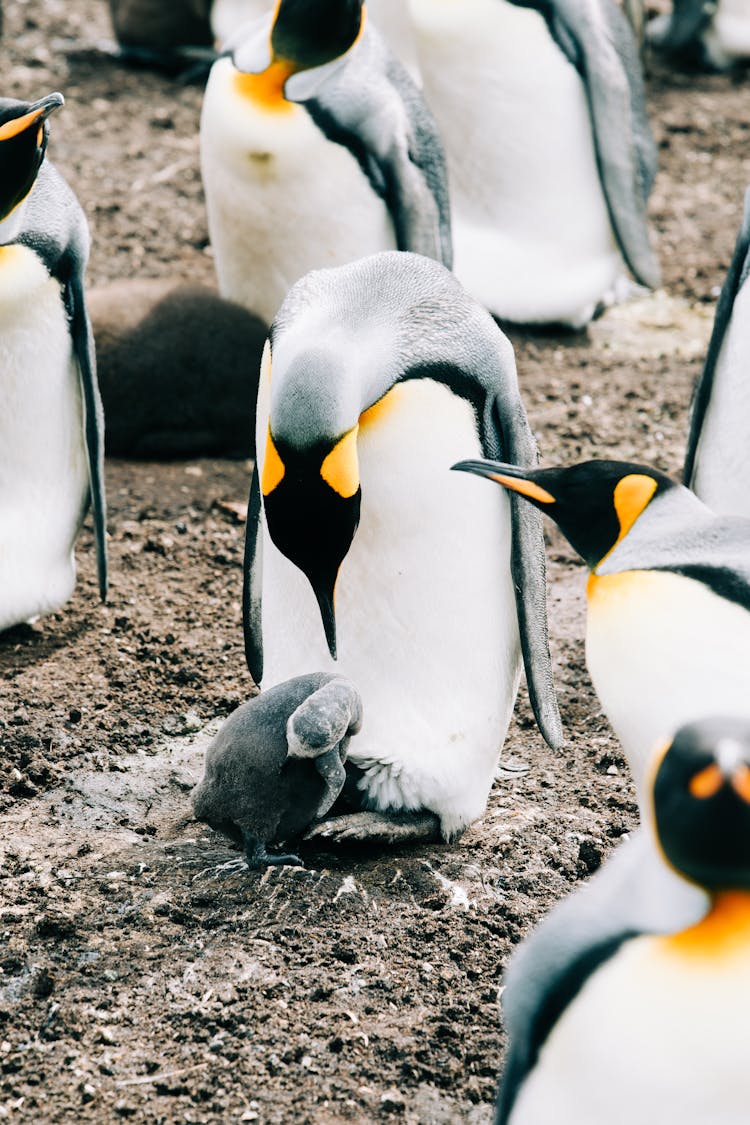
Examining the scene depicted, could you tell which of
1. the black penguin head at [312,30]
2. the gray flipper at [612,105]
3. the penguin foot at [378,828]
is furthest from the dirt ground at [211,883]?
the black penguin head at [312,30]

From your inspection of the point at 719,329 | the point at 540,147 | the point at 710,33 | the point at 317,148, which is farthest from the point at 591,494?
the point at 710,33

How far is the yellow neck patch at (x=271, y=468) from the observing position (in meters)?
2.83

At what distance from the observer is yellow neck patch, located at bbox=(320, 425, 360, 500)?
282 centimetres

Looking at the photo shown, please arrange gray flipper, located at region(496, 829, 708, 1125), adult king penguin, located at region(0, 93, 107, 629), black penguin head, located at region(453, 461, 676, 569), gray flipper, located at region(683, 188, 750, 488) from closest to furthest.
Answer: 1. gray flipper, located at region(496, 829, 708, 1125)
2. black penguin head, located at region(453, 461, 676, 569)
3. adult king penguin, located at region(0, 93, 107, 629)
4. gray flipper, located at region(683, 188, 750, 488)

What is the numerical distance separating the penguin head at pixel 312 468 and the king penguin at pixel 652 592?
221 millimetres

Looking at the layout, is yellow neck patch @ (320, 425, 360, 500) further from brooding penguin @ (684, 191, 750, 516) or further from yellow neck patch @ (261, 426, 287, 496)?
brooding penguin @ (684, 191, 750, 516)

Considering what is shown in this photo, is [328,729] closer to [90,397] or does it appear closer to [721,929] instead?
[721,929]

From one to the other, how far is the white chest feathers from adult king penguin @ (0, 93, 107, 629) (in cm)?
226

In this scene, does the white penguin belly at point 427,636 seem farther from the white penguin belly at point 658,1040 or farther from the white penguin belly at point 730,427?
the white penguin belly at point 658,1040

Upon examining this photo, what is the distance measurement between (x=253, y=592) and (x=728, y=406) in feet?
4.08

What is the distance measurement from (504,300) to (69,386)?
2265 mm

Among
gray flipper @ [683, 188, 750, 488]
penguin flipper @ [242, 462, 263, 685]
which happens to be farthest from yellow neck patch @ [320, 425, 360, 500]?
gray flipper @ [683, 188, 750, 488]

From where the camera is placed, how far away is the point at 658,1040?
190cm

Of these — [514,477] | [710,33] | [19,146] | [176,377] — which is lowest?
[710,33]
